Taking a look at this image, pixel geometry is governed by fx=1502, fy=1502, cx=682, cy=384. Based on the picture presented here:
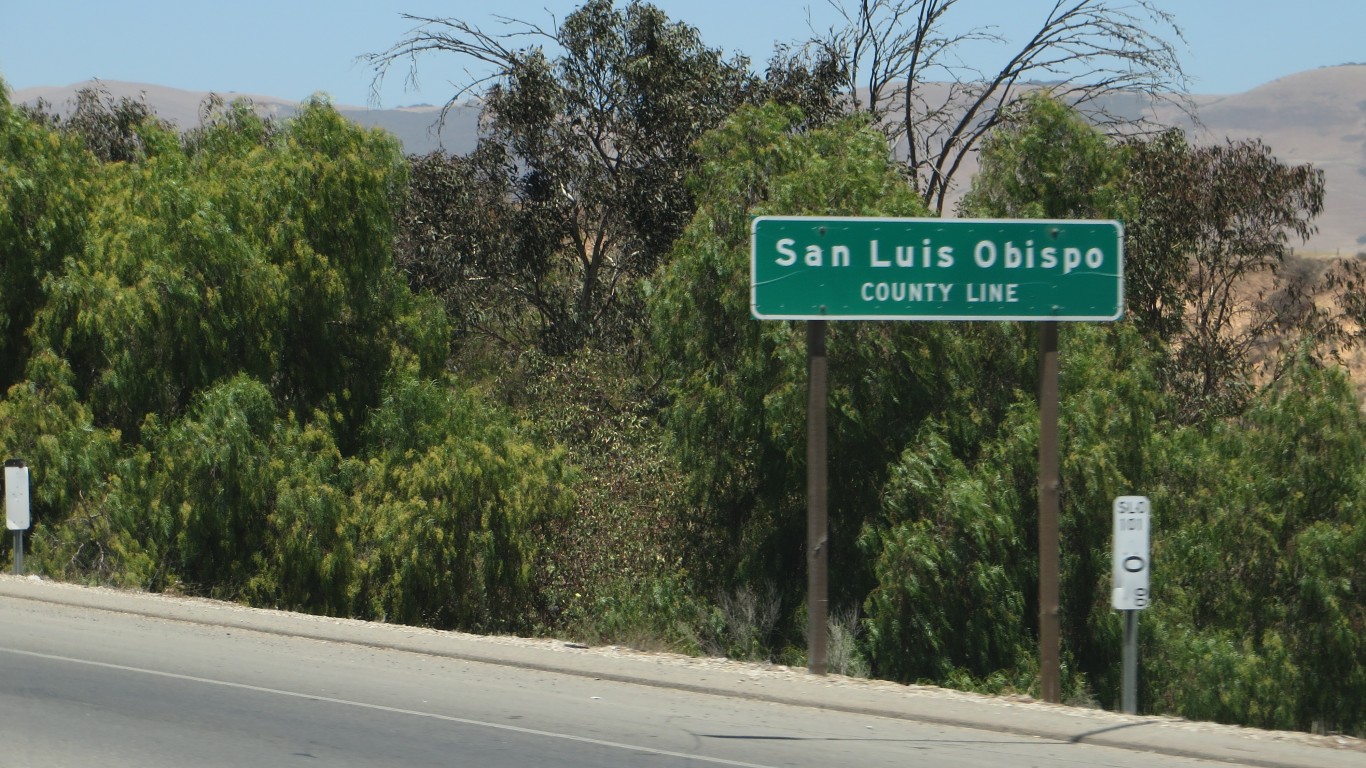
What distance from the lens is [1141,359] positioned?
707 inches

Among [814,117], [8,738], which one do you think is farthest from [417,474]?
[814,117]

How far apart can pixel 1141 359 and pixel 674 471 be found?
6530 millimetres

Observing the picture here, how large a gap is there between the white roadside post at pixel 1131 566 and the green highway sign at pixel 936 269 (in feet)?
4.81

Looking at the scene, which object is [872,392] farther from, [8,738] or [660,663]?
[8,738]

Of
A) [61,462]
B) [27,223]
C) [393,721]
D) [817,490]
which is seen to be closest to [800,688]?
[817,490]

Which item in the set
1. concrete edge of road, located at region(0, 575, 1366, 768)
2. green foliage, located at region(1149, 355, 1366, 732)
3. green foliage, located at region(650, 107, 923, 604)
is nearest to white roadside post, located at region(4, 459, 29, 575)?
concrete edge of road, located at region(0, 575, 1366, 768)

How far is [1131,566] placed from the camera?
10039mm

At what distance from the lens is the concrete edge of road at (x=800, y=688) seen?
8.51 metres

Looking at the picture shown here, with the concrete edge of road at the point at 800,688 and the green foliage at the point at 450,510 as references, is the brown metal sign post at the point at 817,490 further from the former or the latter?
the green foliage at the point at 450,510

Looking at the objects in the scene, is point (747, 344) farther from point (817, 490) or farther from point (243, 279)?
point (817, 490)

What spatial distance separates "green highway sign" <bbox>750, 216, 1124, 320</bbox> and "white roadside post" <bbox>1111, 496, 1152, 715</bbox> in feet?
4.81

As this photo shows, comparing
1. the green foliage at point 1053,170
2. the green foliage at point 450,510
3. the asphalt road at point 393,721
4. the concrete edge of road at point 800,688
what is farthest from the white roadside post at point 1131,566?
the green foliage at point 450,510

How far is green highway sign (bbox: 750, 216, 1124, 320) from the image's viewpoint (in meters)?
10.6

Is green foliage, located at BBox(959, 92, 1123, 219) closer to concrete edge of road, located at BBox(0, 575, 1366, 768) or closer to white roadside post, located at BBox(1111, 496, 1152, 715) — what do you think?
white roadside post, located at BBox(1111, 496, 1152, 715)
